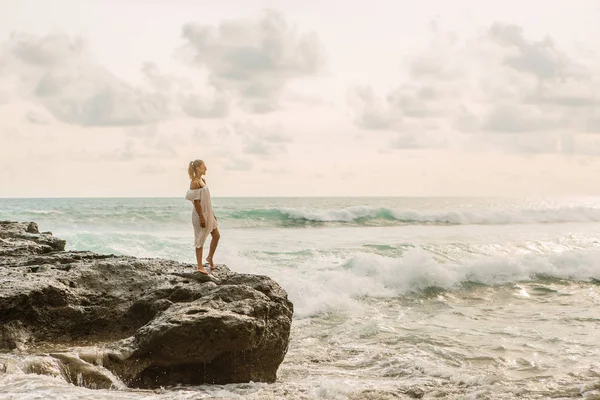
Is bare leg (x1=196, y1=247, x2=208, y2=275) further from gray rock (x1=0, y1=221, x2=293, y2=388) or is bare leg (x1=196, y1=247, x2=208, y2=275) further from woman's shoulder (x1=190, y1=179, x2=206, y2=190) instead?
woman's shoulder (x1=190, y1=179, x2=206, y2=190)

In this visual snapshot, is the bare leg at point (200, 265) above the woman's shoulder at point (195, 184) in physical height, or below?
below

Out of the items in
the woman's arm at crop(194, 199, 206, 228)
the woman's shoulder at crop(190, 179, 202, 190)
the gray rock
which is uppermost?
the woman's shoulder at crop(190, 179, 202, 190)

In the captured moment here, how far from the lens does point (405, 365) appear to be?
707 cm

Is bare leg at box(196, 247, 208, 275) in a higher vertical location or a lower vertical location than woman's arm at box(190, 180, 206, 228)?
lower

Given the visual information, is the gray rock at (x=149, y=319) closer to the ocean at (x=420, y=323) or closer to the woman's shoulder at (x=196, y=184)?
the ocean at (x=420, y=323)

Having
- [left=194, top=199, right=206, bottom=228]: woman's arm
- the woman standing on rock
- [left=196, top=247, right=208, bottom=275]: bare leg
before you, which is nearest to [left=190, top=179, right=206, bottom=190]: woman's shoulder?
the woman standing on rock

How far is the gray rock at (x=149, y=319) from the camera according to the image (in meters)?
5.53

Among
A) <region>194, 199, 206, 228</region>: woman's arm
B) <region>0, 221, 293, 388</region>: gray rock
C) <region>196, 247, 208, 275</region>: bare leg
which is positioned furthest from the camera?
<region>194, 199, 206, 228</region>: woman's arm

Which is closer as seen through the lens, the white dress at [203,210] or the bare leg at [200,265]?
the bare leg at [200,265]

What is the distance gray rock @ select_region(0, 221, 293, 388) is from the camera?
5.53 metres

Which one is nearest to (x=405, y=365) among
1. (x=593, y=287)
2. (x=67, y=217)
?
(x=593, y=287)

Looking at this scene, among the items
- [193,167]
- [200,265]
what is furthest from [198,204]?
[200,265]

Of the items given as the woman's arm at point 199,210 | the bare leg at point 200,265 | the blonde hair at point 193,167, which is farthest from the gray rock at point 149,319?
the blonde hair at point 193,167

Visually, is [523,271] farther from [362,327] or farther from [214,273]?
[214,273]
